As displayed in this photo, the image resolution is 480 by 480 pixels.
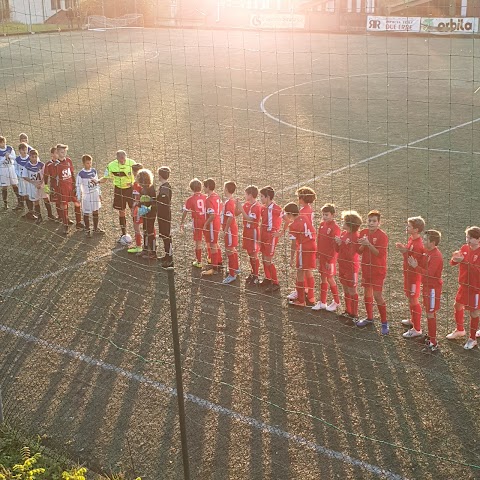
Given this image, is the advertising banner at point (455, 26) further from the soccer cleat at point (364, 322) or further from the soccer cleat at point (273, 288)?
the soccer cleat at point (364, 322)

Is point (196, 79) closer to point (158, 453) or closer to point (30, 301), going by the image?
point (30, 301)

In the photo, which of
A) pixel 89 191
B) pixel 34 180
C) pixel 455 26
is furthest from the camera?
pixel 455 26

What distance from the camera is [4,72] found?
104ft

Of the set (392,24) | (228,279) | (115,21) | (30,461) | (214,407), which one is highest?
(115,21)

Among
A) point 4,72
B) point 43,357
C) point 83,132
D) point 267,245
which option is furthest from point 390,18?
point 43,357

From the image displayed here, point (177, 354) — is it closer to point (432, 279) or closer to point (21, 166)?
point (432, 279)

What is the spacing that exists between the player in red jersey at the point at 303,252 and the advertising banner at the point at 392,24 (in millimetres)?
33970

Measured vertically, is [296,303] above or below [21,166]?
below

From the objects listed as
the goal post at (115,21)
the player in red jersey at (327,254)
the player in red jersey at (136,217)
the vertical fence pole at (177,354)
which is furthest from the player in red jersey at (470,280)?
the goal post at (115,21)

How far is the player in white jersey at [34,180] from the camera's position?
13930 millimetres

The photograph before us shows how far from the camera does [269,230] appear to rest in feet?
35.6

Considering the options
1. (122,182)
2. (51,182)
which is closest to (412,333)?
(122,182)

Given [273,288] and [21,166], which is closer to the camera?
[273,288]

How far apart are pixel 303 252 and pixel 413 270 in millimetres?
1577
